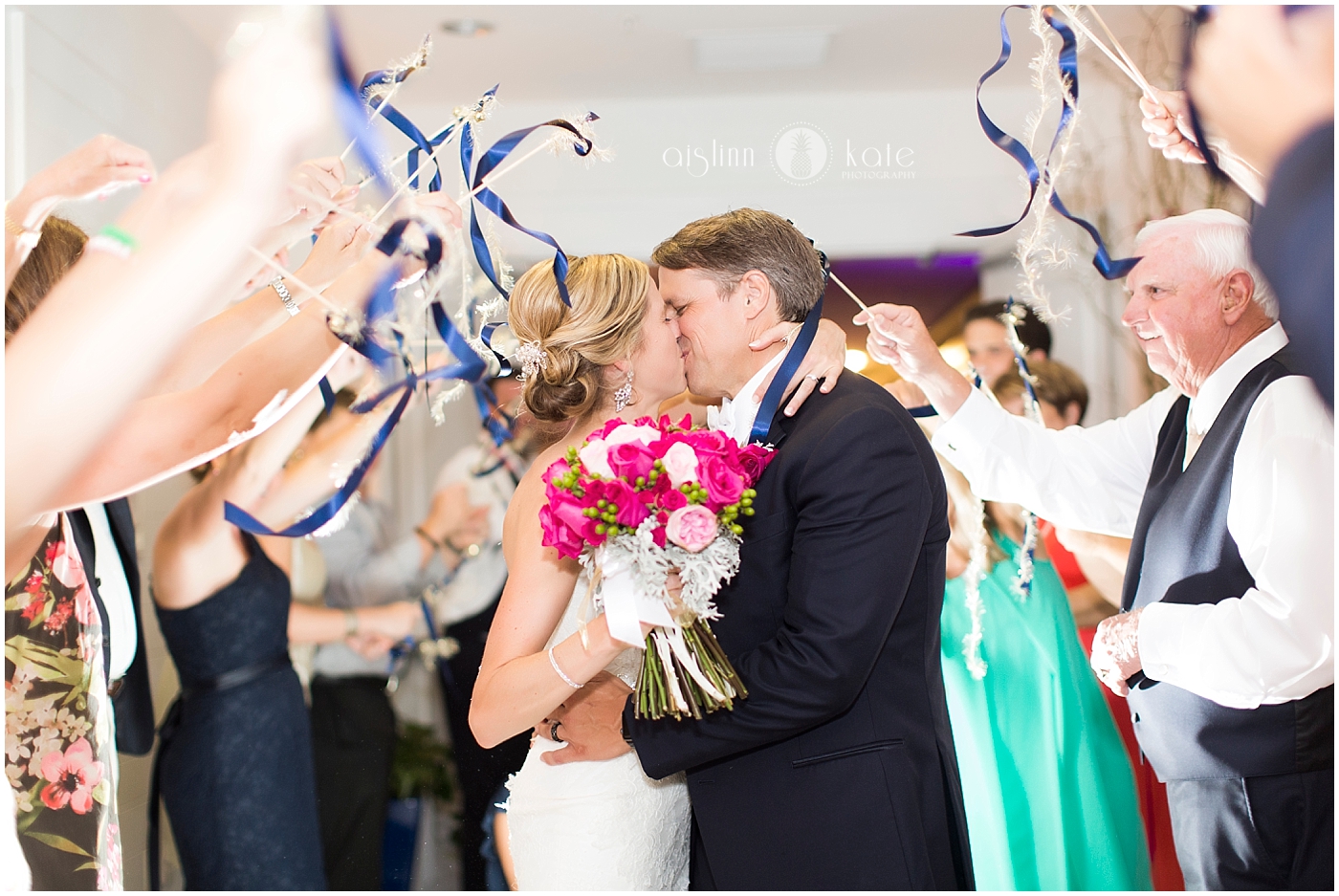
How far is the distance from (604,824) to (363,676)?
1187 millimetres

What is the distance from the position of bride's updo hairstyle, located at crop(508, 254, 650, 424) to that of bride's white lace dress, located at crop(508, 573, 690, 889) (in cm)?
42

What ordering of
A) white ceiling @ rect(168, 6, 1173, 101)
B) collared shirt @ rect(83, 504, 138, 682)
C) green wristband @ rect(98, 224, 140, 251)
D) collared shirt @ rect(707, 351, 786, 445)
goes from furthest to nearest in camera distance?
white ceiling @ rect(168, 6, 1173, 101) < collared shirt @ rect(83, 504, 138, 682) < collared shirt @ rect(707, 351, 786, 445) < green wristband @ rect(98, 224, 140, 251)

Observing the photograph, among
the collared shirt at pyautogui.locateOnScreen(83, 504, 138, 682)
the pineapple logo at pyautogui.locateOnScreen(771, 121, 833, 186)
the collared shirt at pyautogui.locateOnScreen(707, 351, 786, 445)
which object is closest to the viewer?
the collared shirt at pyautogui.locateOnScreen(707, 351, 786, 445)

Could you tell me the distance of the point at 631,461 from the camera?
5.19 ft

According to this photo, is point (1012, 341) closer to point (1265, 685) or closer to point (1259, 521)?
point (1259, 521)

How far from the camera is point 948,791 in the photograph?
1759 mm

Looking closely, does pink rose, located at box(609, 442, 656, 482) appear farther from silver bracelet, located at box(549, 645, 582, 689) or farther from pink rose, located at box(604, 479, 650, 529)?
silver bracelet, located at box(549, 645, 582, 689)

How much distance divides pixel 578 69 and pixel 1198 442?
1.85m

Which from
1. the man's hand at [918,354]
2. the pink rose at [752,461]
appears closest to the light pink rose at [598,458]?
the pink rose at [752,461]

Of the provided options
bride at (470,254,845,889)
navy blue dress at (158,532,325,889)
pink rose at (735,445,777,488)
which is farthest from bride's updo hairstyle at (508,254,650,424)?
navy blue dress at (158,532,325,889)

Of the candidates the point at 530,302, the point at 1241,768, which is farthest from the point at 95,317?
the point at 1241,768

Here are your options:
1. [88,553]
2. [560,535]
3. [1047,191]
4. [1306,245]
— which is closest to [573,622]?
[560,535]

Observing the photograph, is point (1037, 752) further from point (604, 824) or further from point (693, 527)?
point (693, 527)

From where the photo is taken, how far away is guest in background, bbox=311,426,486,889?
273cm
